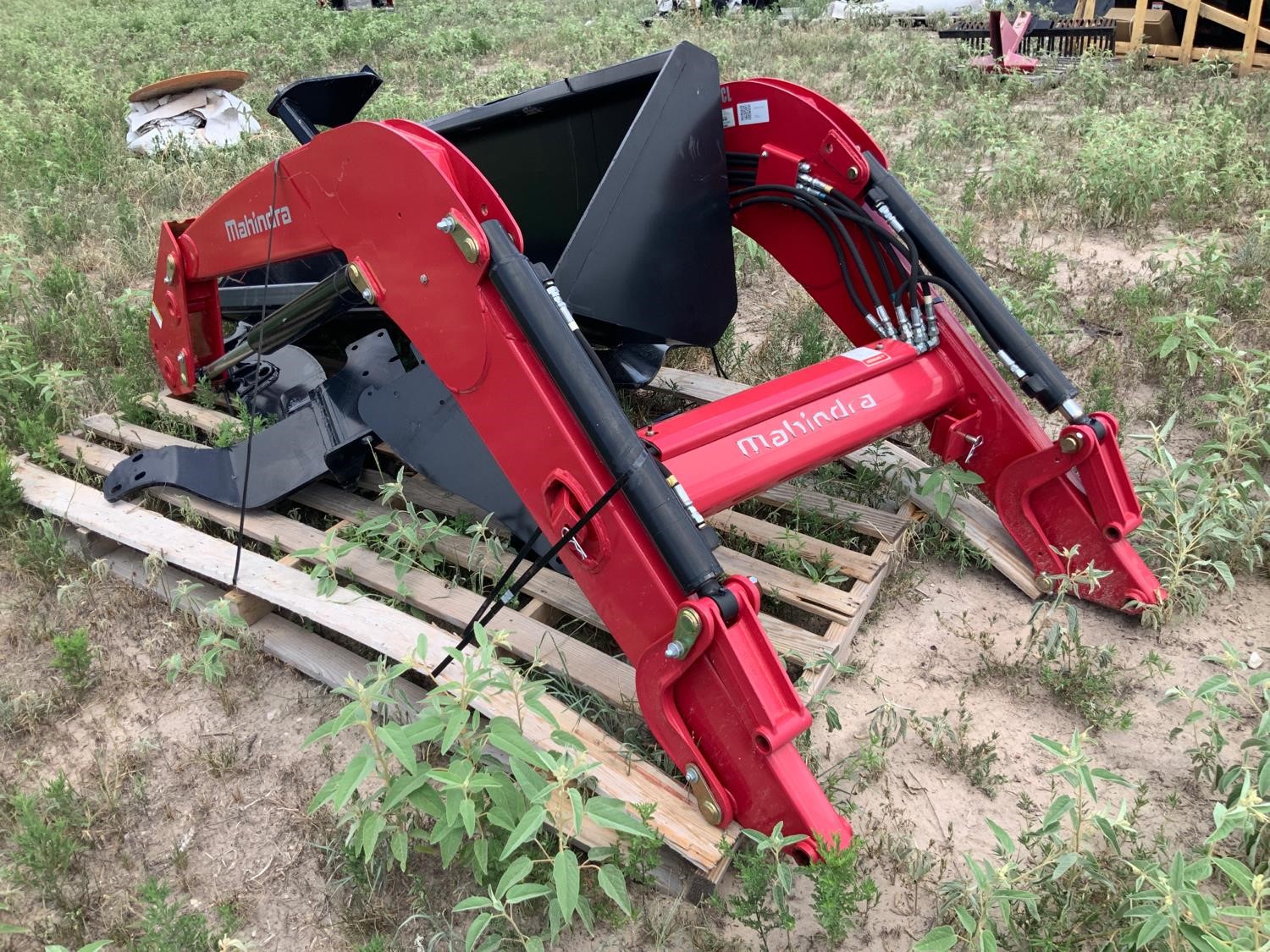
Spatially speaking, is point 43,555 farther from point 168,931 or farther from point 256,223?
point 168,931

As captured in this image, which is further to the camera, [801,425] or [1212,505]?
[1212,505]

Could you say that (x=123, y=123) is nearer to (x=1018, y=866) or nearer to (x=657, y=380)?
(x=657, y=380)

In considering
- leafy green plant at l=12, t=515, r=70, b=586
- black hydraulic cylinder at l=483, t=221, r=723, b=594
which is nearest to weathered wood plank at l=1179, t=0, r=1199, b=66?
black hydraulic cylinder at l=483, t=221, r=723, b=594

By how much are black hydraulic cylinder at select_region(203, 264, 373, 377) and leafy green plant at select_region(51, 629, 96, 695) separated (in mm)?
1066

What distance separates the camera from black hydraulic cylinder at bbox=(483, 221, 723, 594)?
1942 millimetres

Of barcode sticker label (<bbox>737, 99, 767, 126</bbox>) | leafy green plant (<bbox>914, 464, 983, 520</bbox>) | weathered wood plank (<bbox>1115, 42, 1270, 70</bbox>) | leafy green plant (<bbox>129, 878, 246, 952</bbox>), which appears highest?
barcode sticker label (<bbox>737, 99, 767, 126</bbox>)

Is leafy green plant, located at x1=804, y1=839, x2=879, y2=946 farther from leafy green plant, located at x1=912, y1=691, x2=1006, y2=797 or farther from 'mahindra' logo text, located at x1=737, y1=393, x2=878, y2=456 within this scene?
'mahindra' logo text, located at x1=737, y1=393, x2=878, y2=456

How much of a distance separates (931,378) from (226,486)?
8.57ft

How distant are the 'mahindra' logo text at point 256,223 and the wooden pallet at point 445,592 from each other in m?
1.02

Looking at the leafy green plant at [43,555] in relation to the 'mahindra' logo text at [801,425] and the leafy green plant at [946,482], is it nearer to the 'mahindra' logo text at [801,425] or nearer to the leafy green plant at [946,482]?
the 'mahindra' logo text at [801,425]

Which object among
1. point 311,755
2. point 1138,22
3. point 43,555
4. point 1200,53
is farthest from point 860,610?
point 1138,22

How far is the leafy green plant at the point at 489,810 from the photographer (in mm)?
1805

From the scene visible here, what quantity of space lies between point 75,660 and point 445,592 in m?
1.14

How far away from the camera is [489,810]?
2.03m
